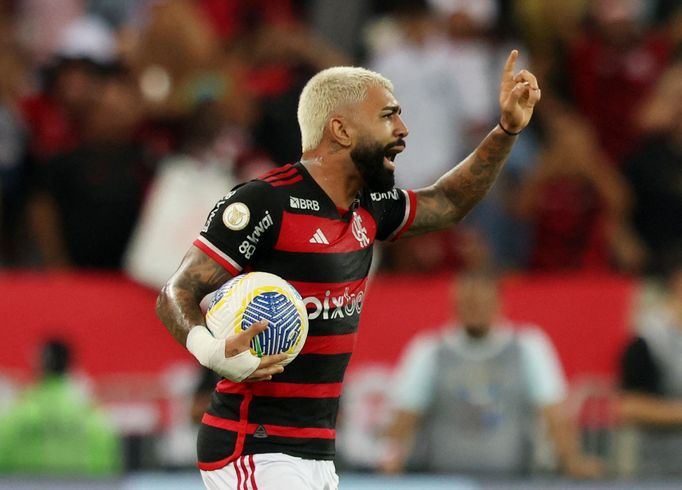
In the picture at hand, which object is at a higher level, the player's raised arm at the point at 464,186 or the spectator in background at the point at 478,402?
the player's raised arm at the point at 464,186

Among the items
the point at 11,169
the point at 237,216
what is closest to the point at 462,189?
the point at 237,216

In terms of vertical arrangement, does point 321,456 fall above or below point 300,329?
below

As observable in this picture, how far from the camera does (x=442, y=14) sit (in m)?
10.9

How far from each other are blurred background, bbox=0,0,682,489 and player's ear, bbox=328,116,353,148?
3.28 m

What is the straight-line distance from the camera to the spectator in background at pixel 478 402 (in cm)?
811

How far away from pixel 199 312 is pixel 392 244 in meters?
5.39

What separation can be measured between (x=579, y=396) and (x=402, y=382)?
143 cm

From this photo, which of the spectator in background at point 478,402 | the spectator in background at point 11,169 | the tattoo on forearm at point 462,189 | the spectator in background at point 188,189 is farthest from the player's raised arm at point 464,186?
the spectator in background at point 11,169

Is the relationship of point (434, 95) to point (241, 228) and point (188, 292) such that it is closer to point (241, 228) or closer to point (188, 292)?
point (241, 228)

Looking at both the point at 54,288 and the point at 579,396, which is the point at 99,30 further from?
the point at 579,396

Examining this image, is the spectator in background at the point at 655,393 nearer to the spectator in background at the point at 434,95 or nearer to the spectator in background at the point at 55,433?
the spectator in background at the point at 434,95

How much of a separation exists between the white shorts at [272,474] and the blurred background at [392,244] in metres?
2.97

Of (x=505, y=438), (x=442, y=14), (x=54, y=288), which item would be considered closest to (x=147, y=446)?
(x=54, y=288)

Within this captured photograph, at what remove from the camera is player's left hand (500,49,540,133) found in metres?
5.18
